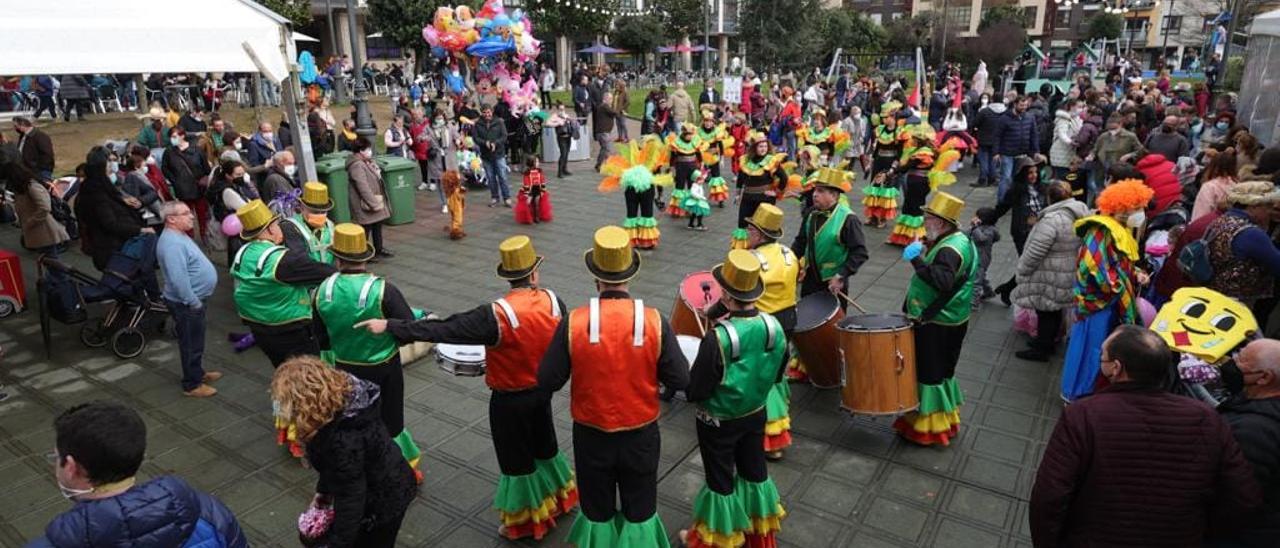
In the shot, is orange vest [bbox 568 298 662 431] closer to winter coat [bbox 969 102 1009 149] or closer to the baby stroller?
the baby stroller

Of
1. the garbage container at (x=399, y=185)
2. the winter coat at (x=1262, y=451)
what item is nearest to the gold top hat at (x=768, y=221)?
the winter coat at (x=1262, y=451)

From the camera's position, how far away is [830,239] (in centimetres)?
605

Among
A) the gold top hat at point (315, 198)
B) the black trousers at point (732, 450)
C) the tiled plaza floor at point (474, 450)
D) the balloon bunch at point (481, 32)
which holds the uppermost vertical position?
the balloon bunch at point (481, 32)

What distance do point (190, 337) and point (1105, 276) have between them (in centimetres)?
727

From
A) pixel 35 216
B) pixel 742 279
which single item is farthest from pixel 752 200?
pixel 35 216

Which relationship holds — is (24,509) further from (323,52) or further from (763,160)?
(323,52)

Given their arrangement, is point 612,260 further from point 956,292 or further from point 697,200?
point 697,200

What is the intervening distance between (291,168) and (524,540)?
6.90 m

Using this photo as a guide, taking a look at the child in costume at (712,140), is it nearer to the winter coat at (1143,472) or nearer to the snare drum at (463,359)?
the snare drum at (463,359)

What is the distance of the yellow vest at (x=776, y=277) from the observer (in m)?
5.13

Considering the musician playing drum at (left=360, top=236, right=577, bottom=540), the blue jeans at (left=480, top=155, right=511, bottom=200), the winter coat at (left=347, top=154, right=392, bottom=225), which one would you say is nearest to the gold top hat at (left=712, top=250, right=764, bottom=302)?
the musician playing drum at (left=360, top=236, right=577, bottom=540)

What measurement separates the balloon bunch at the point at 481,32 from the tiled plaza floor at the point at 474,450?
14.8 meters

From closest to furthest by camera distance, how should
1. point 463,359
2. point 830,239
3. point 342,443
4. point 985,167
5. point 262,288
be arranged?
point 342,443 < point 463,359 < point 262,288 < point 830,239 < point 985,167

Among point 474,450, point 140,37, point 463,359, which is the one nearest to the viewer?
point 463,359
